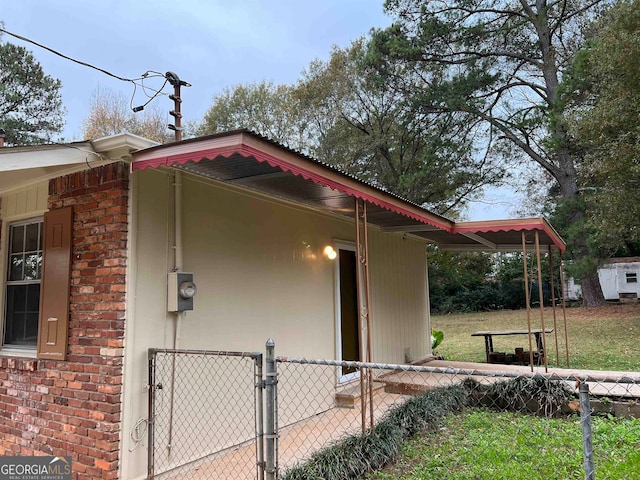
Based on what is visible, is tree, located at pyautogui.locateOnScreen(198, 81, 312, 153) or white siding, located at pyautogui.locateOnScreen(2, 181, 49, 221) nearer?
white siding, located at pyautogui.locateOnScreen(2, 181, 49, 221)

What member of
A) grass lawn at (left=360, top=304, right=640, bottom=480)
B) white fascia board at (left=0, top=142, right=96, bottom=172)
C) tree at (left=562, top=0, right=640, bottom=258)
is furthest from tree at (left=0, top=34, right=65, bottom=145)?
tree at (left=562, top=0, right=640, bottom=258)

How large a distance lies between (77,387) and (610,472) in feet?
14.4

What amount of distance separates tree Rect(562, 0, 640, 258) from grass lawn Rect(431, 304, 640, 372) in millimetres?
2908

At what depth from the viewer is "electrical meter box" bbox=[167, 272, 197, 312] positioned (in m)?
3.71

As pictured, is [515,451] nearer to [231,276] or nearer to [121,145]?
[231,276]

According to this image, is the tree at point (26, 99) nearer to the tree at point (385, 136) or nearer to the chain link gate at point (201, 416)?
the tree at point (385, 136)

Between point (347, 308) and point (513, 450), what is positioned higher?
point (347, 308)

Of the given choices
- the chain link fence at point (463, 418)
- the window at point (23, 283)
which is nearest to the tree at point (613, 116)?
the chain link fence at point (463, 418)

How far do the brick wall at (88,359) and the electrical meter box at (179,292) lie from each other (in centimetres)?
39

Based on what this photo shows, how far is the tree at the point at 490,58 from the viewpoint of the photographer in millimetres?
15391

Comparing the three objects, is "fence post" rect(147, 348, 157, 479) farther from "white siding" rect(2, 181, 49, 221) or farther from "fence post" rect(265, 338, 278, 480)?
"white siding" rect(2, 181, 49, 221)

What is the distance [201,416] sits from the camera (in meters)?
3.96

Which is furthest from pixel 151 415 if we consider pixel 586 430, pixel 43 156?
pixel 586 430

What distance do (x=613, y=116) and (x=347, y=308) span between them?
8593mm
